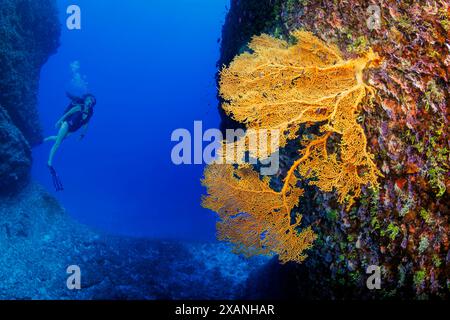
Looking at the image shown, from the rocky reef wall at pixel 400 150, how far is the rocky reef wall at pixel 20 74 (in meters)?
11.3

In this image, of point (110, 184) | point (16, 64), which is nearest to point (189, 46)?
point (110, 184)

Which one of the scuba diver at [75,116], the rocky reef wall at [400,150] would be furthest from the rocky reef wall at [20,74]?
the rocky reef wall at [400,150]

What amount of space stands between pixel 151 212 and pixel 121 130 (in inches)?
2866

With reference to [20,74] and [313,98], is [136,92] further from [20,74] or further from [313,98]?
[313,98]

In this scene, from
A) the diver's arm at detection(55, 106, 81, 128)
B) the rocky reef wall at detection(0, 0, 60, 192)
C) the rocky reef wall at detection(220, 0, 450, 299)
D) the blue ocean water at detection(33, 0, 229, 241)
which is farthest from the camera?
the blue ocean water at detection(33, 0, 229, 241)

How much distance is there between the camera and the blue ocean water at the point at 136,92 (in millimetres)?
91062

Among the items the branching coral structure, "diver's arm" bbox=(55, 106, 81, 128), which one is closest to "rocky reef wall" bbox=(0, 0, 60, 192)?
"diver's arm" bbox=(55, 106, 81, 128)

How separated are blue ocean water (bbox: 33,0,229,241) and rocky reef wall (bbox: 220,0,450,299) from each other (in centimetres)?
6829

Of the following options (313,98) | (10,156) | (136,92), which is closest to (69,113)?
(10,156)

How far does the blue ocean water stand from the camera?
299ft

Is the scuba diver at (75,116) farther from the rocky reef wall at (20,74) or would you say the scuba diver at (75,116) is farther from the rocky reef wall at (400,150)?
the rocky reef wall at (400,150)

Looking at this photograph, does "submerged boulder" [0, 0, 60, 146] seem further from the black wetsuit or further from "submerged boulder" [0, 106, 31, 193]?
the black wetsuit

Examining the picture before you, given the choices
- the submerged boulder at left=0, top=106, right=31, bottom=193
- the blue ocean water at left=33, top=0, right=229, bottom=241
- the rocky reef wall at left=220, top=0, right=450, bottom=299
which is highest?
the blue ocean water at left=33, top=0, right=229, bottom=241

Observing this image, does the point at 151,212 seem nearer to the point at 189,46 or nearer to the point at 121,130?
the point at 121,130
